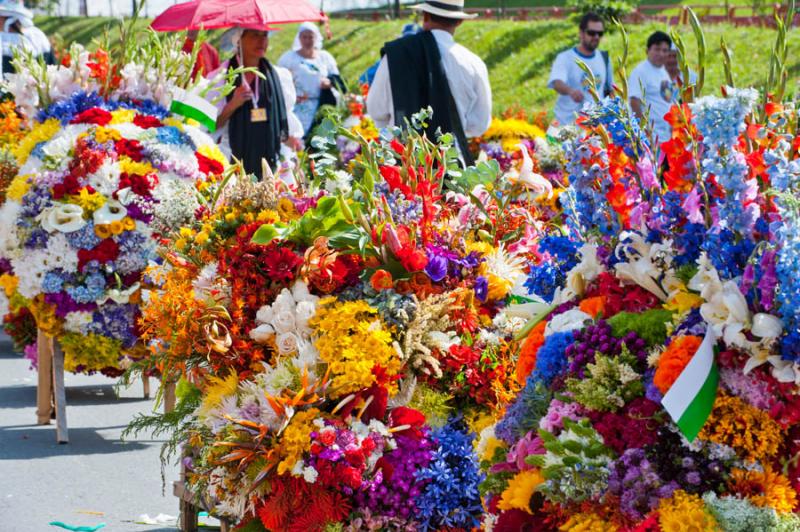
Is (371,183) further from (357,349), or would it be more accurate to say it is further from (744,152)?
(744,152)

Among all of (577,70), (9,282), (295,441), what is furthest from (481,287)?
(577,70)

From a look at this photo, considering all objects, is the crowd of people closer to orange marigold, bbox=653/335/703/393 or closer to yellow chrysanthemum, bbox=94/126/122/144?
yellow chrysanthemum, bbox=94/126/122/144

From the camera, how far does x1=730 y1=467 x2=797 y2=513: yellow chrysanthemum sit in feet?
8.53

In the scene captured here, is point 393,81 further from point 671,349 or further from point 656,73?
point 671,349

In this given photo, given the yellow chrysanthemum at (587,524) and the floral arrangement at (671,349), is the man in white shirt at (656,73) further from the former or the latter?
the yellow chrysanthemum at (587,524)

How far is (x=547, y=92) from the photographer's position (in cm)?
2289

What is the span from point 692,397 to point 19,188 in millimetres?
4548

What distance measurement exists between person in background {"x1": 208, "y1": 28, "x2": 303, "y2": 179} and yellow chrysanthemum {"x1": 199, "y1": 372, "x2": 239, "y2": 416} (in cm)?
429

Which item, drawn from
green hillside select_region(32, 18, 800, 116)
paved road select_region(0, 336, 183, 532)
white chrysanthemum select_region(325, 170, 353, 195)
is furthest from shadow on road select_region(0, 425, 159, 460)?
green hillside select_region(32, 18, 800, 116)

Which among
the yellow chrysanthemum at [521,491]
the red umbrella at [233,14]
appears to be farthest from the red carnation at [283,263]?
the red umbrella at [233,14]

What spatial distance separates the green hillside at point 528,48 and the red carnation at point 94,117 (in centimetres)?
1358

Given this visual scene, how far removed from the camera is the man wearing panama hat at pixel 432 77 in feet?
22.2

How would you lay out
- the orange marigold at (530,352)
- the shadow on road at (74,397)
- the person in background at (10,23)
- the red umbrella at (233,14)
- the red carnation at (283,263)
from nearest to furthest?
the orange marigold at (530,352), the red carnation at (283,263), the shadow on road at (74,397), the red umbrella at (233,14), the person in background at (10,23)

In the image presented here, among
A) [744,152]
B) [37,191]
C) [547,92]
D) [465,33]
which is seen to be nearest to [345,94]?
[37,191]
